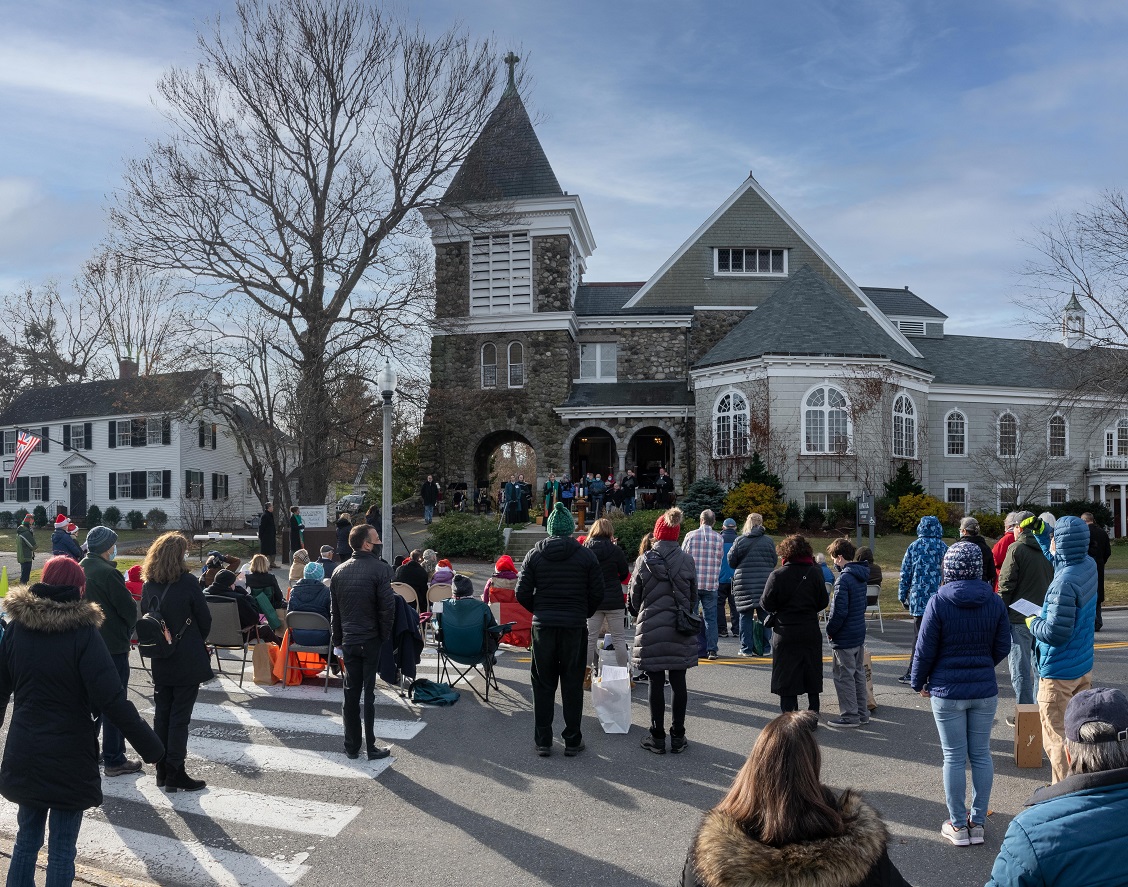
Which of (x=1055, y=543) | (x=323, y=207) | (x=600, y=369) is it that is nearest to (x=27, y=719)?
(x=1055, y=543)

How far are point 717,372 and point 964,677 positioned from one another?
1006 inches

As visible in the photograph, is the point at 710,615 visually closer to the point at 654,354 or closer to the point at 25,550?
the point at 25,550

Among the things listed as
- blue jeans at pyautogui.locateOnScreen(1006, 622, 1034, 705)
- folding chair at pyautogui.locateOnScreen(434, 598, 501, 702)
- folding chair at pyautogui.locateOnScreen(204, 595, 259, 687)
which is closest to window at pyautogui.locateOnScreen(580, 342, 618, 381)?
folding chair at pyautogui.locateOnScreen(204, 595, 259, 687)

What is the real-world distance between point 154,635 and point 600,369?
29142 millimetres

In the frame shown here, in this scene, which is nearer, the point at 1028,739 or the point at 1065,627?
the point at 1065,627

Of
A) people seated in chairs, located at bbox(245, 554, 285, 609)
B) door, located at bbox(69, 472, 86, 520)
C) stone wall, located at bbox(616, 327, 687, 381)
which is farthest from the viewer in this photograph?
door, located at bbox(69, 472, 86, 520)

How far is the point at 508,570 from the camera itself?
12188 mm

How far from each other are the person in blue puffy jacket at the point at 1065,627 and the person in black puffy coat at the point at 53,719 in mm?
5508

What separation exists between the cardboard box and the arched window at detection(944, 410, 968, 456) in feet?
93.4

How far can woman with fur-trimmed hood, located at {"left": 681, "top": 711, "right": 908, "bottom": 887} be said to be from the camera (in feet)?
8.55

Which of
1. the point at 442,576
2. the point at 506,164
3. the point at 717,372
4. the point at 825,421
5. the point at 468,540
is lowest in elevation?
the point at 468,540

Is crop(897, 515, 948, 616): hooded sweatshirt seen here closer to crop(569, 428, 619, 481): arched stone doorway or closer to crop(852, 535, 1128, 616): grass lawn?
crop(852, 535, 1128, 616): grass lawn

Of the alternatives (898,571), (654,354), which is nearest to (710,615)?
(898,571)

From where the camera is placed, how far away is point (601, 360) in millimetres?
35156
